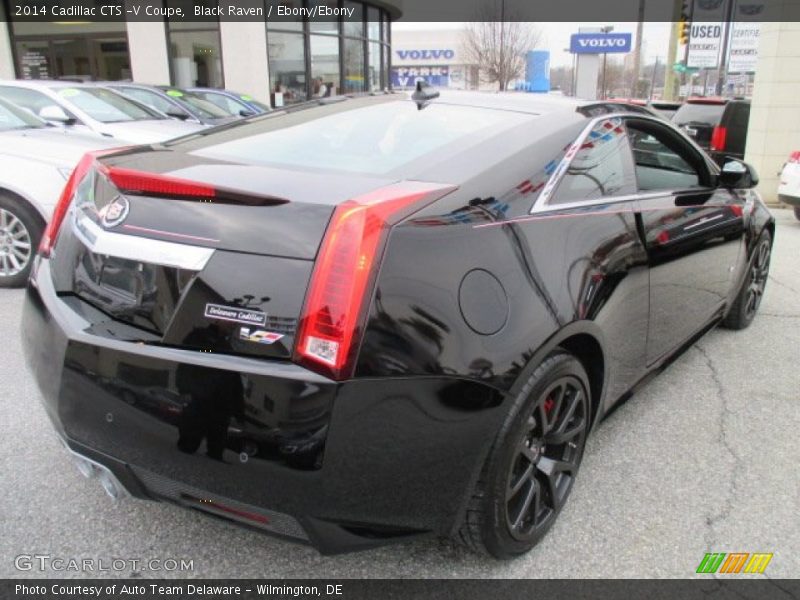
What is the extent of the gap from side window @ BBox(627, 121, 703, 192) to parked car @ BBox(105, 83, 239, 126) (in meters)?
8.14

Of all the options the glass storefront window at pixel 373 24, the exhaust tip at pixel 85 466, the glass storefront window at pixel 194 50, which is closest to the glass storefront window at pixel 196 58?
the glass storefront window at pixel 194 50

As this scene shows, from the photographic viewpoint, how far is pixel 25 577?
2.26m

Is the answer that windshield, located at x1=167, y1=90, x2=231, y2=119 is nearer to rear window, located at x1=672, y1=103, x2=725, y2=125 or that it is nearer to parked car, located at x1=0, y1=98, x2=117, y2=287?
parked car, located at x1=0, y1=98, x2=117, y2=287

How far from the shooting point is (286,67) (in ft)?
66.4

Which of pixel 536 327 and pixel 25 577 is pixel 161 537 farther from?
pixel 536 327

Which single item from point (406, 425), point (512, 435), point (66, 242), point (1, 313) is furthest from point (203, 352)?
point (1, 313)

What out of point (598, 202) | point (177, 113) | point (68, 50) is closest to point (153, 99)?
point (177, 113)

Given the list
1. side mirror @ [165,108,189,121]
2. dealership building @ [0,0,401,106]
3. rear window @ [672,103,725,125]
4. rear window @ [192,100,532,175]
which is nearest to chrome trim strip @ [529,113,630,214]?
rear window @ [192,100,532,175]

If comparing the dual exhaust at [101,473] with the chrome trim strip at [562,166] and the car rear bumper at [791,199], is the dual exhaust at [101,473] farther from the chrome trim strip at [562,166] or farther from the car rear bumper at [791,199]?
the car rear bumper at [791,199]

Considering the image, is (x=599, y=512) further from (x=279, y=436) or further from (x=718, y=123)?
(x=718, y=123)

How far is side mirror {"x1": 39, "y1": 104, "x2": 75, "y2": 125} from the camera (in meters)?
6.61

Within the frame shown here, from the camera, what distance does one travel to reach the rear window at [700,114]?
40.6 ft

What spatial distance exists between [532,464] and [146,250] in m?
1.44

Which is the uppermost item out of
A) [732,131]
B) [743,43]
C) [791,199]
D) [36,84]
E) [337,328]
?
[743,43]
